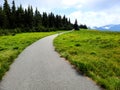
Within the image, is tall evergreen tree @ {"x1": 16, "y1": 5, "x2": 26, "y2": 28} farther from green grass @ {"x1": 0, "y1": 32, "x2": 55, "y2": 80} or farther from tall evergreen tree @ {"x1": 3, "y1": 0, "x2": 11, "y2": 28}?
green grass @ {"x1": 0, "y1": 32, "x2": 55, "y2": 80}

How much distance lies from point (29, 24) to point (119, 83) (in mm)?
92441

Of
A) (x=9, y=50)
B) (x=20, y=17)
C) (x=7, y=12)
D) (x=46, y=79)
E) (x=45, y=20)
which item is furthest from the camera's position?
(x=45, y=20)

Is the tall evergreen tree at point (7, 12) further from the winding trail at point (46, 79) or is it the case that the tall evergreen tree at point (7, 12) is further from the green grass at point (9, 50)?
the winding trail at point (46, 79)

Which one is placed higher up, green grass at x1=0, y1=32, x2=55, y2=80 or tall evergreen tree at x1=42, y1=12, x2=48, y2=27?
tall evergreen tree at x1=42, y1=12, x2=48, y2=27

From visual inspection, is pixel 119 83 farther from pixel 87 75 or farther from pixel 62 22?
pixel 62 22

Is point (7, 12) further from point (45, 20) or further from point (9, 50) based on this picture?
point (9, 50)

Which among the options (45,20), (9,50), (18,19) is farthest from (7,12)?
(9,50)

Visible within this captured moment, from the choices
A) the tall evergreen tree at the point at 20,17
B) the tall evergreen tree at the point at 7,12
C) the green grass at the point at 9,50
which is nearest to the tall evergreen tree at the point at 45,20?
the tall evergreen tree at the point at 20,17

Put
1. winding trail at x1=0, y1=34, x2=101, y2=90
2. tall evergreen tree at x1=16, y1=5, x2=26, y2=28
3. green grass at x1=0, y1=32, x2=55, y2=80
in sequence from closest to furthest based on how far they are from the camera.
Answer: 1. winding trail at x1=0, y1=34, x2=101, y2=90
2. green grass at x1=0, y1=32, x2=55, y2=80
3. tall evergreen tree at x1=16, y1=5, x2=26, y2=28

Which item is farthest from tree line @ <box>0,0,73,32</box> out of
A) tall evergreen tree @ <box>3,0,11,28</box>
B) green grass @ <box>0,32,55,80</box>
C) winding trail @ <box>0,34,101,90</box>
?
winding trail @ <box>0,34,101,90</box>

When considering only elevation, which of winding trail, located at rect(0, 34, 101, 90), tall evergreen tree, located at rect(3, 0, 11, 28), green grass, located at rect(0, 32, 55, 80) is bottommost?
green grass, located at rect(0, 32, 55, 80)

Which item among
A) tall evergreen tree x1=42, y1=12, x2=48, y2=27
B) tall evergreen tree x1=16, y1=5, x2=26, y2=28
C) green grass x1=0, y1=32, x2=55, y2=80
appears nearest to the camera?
green grass x1=0, y1=32, x2=55, y2=80

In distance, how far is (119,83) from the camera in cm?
888

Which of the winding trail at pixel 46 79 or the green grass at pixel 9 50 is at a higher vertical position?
the winding trail at pixel 46 79
